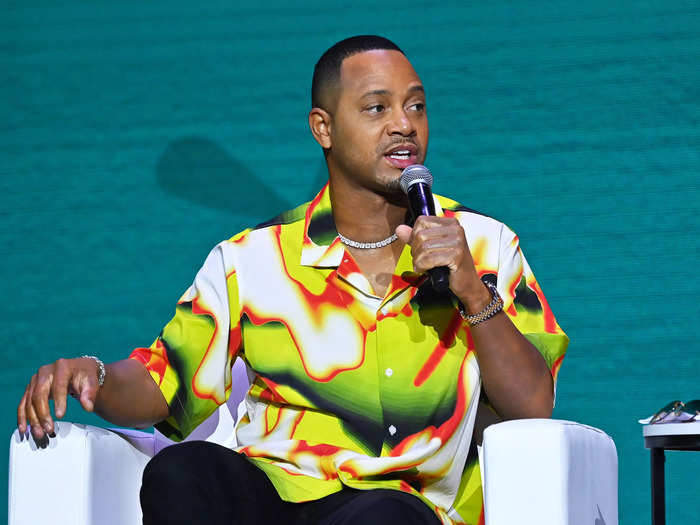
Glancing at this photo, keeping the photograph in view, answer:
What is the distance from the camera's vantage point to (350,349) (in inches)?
71.7

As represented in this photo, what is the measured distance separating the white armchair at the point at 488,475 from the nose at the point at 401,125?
23.7 inches

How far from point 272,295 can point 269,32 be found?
1.23 m

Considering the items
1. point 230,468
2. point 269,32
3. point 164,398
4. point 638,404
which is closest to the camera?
point 230,468

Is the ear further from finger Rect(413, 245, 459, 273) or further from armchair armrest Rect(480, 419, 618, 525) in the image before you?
armchair armrest Rect(480, 419, 618, 525)

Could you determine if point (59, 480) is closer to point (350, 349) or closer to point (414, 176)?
point (350, 349)

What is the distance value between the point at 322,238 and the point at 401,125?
0.27 meters

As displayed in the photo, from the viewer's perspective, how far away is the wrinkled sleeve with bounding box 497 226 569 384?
176 cm

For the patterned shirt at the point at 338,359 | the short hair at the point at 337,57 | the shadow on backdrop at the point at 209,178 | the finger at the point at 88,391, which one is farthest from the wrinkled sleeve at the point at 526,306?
the shadow on backdrop at the point at 209,178

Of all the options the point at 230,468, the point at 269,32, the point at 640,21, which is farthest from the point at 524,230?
the point at 230,468

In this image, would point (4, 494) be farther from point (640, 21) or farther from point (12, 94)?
point (640, 21)

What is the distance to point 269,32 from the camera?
2.90 metres

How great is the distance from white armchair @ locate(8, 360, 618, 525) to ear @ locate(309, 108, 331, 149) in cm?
66

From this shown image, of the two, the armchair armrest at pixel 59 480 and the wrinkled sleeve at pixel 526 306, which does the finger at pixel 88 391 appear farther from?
the wrinkled sleeve at pixel 526 306

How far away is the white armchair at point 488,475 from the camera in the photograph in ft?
4.65
